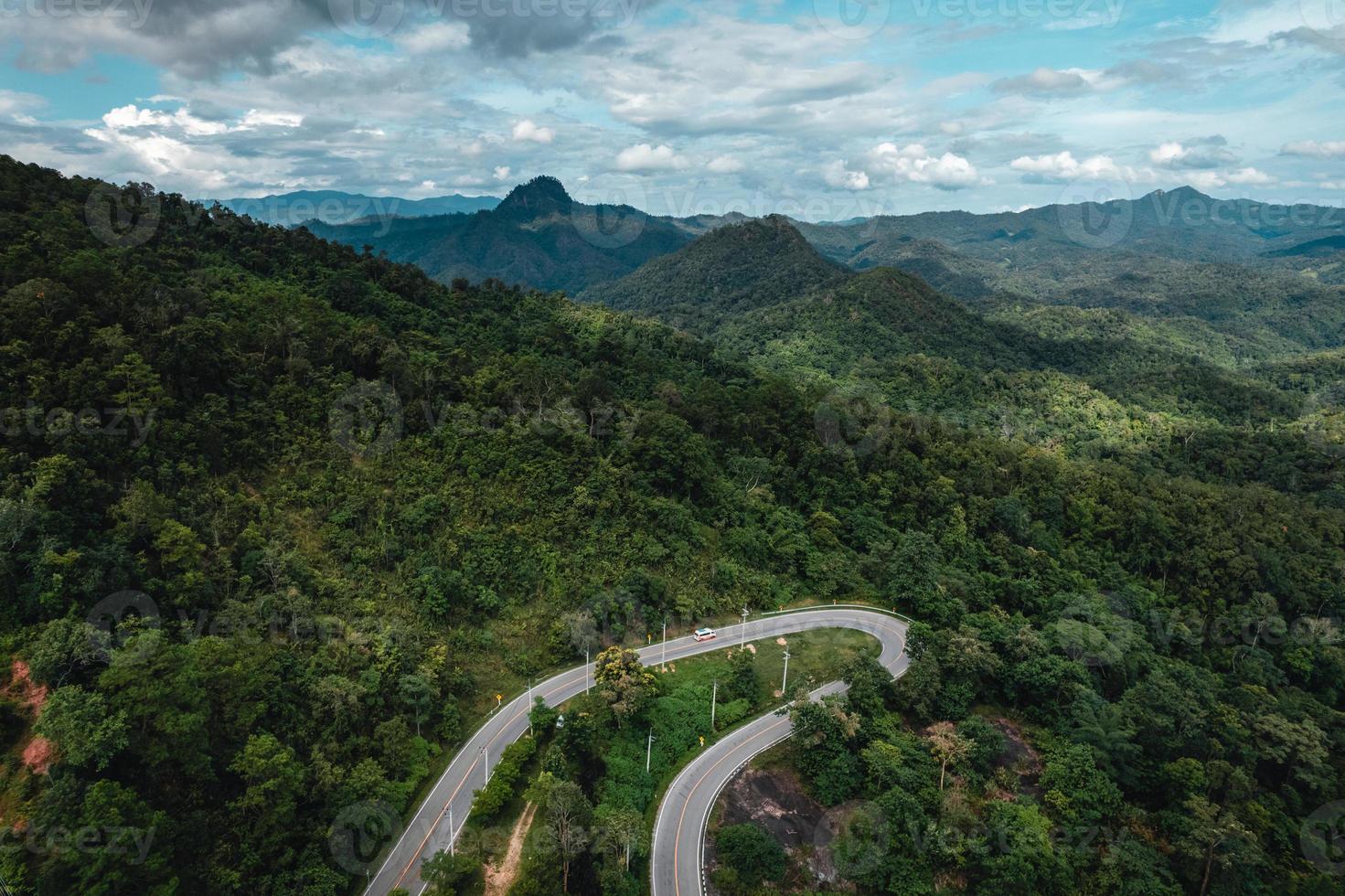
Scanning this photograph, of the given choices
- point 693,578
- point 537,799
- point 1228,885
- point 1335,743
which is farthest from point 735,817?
point 1335,743

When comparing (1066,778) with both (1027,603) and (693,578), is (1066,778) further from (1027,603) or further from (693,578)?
(693,578)

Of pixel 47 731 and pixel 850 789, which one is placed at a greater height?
pixel 47 731

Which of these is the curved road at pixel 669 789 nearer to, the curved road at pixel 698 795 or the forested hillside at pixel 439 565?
the curved road at pixel 698 795

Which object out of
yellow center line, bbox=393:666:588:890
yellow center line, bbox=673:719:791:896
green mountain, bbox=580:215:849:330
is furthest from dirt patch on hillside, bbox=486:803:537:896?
green mountain, bbox=580:215:849:330

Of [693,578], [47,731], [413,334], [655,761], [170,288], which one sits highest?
[170,288]

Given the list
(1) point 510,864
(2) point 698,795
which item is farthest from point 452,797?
(2) point 698,795
